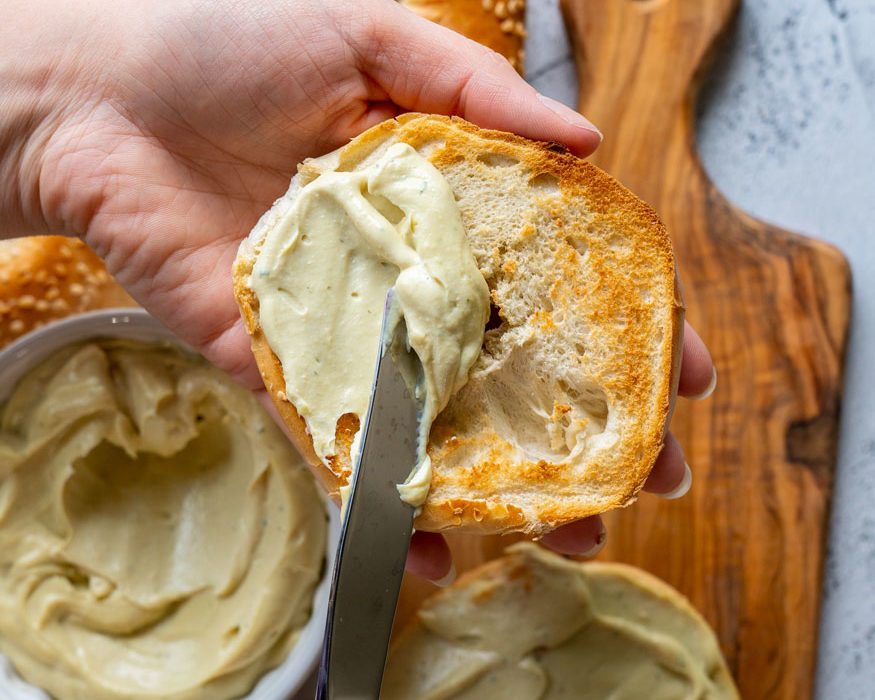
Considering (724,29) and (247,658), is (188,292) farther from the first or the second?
(724,29)

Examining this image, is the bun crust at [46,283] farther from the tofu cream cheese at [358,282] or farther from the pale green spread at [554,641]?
the pale green spread at [554,641]

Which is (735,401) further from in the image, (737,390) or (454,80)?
(454,80)

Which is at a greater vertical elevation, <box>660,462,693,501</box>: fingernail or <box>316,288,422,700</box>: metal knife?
<box>316,288,422,700</box>: metal knife

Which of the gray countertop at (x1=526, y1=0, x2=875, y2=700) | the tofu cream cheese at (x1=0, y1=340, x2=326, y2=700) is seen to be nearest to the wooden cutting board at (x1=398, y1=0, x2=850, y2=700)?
the gray countertop at (x1=526, y1=0, x2=875, y2=700)

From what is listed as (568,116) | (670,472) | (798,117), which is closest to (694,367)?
(670,472)

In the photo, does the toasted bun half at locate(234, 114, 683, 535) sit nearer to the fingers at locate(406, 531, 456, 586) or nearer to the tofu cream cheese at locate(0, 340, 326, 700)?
the fingers at locate(406, 531, 456, 586)

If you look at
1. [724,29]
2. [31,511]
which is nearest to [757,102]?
[724,29]
